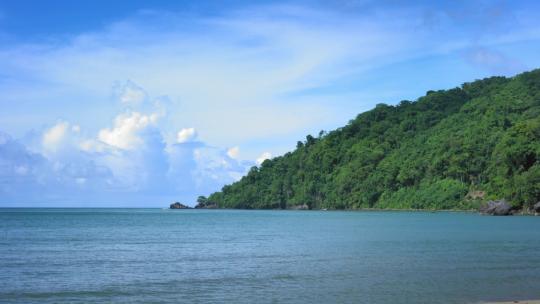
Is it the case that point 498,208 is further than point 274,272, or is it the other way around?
point 498,208

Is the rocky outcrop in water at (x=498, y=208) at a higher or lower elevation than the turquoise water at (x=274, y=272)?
higher

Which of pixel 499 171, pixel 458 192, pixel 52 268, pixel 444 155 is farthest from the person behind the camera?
pixel 444 155

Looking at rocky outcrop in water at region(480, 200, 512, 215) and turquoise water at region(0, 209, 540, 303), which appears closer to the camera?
turquoise water at region(0, 209, 540, 303)

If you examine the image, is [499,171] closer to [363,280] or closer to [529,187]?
[529,187]

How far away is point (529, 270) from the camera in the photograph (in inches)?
1538

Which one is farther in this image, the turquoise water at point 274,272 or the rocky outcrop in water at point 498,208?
the rocky outcrop in water at point 498,208

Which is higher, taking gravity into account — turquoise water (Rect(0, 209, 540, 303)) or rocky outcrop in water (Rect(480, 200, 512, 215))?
rocky outcrop in water (Rect(480, 200, 512, 215))

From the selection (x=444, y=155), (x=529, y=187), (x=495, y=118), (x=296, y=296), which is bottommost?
(x=296, y=296)

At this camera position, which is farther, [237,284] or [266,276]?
[266,276]

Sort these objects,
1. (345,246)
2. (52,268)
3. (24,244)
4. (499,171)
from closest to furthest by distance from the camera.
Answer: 1. (52,268)
2. (345,246)
3. (24,244)
4. (499,171)

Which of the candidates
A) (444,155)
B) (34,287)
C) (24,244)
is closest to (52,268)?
(34,287)

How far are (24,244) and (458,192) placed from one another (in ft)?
449

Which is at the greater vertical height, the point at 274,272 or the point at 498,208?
the point at 498,208

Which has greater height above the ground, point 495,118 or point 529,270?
point 495,118
